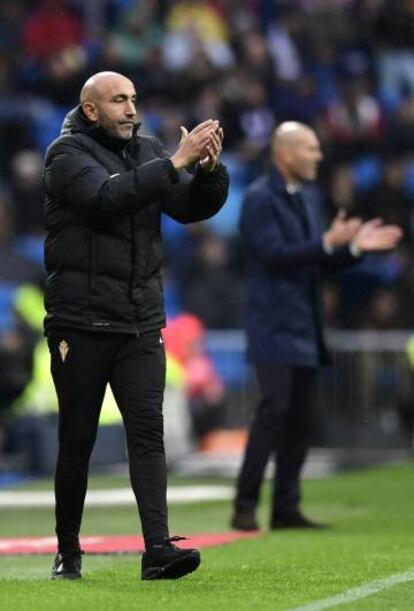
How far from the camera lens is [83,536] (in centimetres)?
1059

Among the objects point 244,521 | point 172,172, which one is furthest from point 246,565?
point 244,521

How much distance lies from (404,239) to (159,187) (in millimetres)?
11893

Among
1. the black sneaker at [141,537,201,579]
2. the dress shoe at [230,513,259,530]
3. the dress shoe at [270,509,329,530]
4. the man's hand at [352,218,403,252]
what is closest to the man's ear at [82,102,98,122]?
the black sneaker at [141,537,201,579]

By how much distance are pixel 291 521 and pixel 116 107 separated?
146 inches

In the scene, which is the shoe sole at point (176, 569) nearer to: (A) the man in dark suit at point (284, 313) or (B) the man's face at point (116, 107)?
(B) the man's face at point (116, 107)

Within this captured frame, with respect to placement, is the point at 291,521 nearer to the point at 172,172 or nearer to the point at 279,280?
the point at 279,280

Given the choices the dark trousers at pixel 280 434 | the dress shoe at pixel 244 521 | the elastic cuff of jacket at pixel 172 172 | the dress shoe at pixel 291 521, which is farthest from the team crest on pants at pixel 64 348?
the dress shoe at pixel 291 521

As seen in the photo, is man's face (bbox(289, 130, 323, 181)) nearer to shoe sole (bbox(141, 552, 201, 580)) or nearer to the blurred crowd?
shoe sole (bbox(141, 552, 201, 580))

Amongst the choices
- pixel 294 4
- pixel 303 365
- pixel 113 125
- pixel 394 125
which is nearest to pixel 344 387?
pixel 394 125

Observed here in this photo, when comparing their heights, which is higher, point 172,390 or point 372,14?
point 372,14

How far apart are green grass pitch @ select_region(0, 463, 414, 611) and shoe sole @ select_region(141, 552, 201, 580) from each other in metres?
0.04

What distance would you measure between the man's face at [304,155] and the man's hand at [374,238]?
0.57 metres

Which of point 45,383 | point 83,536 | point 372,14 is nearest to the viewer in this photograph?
point 83,536

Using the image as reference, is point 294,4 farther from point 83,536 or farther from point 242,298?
point 83,536
